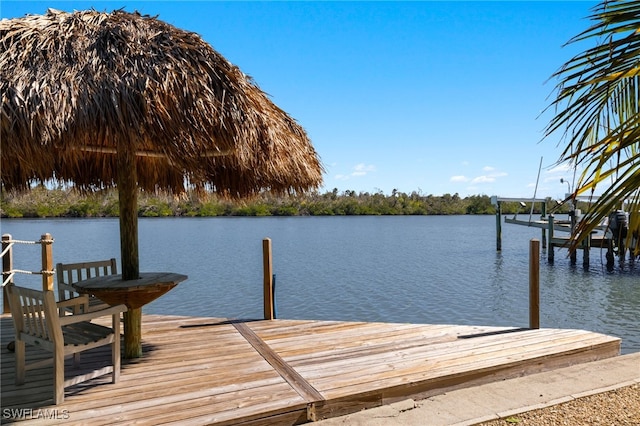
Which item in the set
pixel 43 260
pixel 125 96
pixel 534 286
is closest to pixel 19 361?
pixel 125 96

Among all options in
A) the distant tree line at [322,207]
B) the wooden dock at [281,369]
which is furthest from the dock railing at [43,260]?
the distant tree line at [322,207]

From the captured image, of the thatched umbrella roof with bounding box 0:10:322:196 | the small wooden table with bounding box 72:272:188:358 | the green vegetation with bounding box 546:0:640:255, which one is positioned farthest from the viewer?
the small wooden table with bounding box 72:272:188:358

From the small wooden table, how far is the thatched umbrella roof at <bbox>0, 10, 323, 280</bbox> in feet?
2.04

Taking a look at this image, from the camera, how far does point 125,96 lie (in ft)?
10.5

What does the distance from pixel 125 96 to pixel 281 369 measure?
2.37m

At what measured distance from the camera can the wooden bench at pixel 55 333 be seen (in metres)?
2.99

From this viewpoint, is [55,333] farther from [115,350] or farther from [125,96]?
[125,96]

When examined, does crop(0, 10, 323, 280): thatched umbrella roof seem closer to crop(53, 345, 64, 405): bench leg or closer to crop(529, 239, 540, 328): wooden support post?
crop(53, 345, 64, 405): bench leg

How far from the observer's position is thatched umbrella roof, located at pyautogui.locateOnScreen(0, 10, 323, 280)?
10.2 ft

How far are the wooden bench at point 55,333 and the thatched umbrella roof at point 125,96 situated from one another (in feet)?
3.09

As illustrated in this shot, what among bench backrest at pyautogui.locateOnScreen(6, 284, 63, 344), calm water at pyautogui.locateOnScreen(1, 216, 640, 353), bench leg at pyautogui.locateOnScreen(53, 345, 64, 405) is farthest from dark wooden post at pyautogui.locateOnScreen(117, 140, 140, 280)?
calm water at pyautogui.locateOnScreen(1, 216, 640, 353)

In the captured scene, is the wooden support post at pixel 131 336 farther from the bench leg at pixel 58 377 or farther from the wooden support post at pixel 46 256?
the wooden support post at pixel 46 256

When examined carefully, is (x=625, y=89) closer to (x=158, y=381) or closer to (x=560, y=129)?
(x=560, y=129)

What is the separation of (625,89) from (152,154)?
4.02 meters
